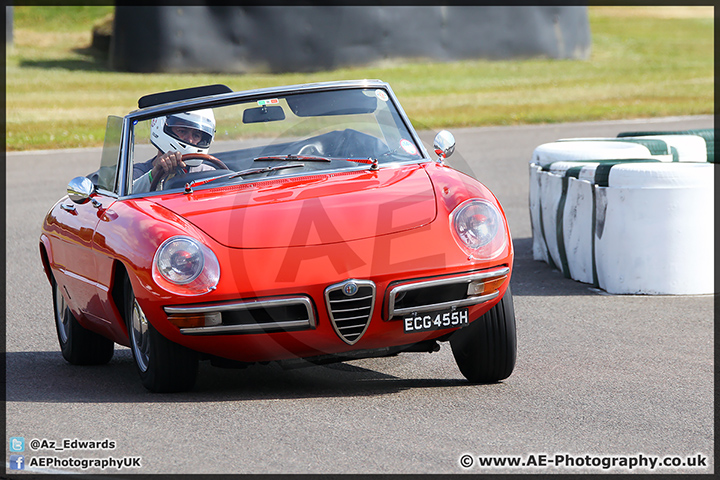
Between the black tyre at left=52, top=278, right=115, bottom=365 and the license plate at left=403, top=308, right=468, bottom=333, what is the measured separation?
2279mm

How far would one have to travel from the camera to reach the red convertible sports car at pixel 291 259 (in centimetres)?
475

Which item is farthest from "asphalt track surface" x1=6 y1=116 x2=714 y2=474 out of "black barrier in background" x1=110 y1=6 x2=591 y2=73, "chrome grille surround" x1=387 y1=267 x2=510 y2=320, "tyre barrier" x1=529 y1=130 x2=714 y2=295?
"black barrier in background" x1=110 y1=6 x2=591 y2=73

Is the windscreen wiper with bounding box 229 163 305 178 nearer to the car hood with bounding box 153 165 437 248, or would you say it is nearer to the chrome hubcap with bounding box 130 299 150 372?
the car hood with bounding box 153 165 437 248

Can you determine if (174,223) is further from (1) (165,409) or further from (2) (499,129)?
(2) (499,129)

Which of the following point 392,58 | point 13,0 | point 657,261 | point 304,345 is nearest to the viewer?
point 304,345

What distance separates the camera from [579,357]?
19.4ft

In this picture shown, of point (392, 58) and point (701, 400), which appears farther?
point (392, 58)

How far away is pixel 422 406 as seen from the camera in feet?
16.0

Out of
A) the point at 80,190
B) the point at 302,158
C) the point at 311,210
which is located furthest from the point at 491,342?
the point at 80,190

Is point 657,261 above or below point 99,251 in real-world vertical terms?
below

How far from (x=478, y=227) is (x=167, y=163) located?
1.92 meters

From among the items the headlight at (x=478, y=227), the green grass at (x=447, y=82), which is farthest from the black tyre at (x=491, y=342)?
the green grass at (x=447, y=82)

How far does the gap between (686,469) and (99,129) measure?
64.7 feet

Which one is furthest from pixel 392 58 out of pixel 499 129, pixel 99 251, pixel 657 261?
pixel 99 251
